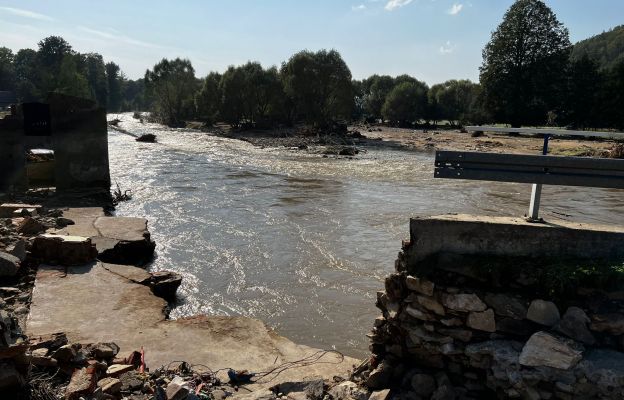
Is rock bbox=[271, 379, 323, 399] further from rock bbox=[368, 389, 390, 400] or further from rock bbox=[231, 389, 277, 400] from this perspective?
rock bbox=[368, 389, 390, 400]

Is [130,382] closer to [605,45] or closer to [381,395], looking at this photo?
[381,395]

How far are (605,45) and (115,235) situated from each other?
658 ft

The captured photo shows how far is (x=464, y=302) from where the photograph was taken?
4859mm

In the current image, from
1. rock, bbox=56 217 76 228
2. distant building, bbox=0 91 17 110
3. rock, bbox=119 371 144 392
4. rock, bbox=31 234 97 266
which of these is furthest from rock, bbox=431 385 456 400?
distant building, bbox=0 91 17 110

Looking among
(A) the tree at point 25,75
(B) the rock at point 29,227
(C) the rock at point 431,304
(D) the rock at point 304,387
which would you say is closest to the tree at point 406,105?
(A) the tree at point 25,75

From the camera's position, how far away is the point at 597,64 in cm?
6119

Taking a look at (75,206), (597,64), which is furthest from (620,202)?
(597,64)

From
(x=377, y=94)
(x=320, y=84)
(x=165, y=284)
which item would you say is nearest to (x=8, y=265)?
(x=165, y=284)

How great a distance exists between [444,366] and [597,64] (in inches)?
2737

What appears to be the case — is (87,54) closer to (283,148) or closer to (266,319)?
(283,148)

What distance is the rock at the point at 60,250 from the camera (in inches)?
357

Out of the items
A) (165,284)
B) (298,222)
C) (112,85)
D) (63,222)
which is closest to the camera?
(165,284)

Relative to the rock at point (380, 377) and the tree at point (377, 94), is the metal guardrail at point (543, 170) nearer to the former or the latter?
the rock at point (380, 377)

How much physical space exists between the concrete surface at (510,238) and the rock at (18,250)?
24.0 feet
